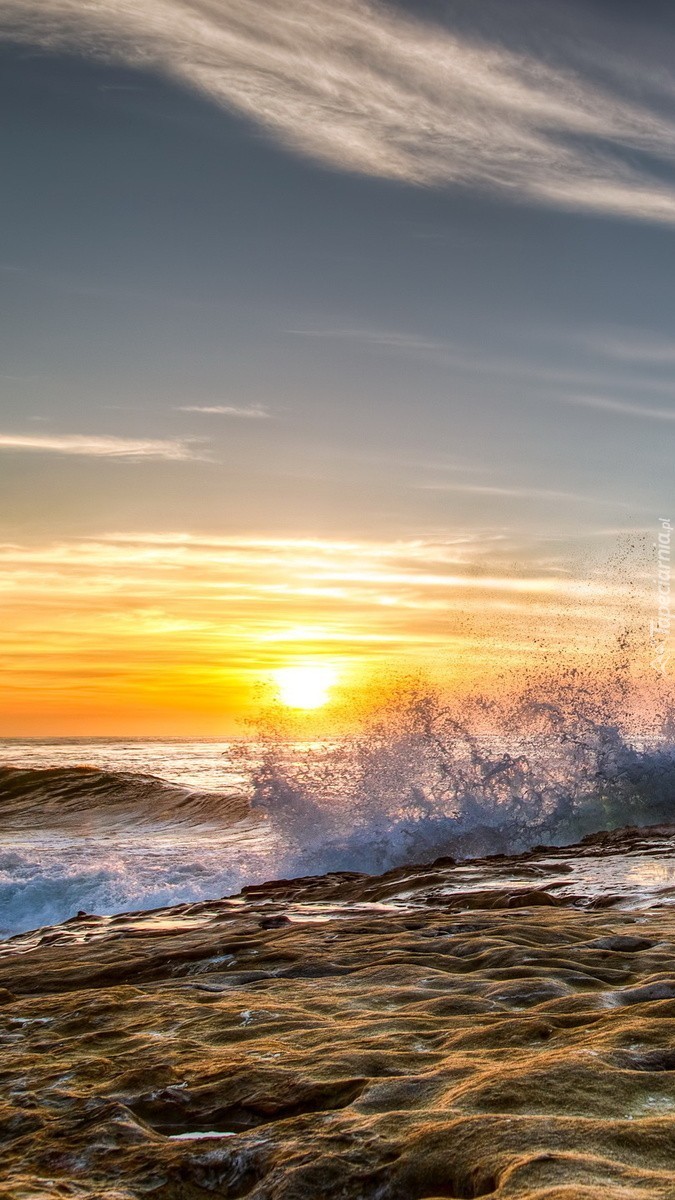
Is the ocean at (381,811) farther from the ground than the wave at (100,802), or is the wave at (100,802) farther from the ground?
the ocean at (381,811)

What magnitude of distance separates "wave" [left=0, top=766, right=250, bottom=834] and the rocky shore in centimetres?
1539

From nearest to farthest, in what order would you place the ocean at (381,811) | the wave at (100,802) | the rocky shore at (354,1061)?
the rocky shore at (354,1061) → the ocean at (381,811) → the wave at (100,802)

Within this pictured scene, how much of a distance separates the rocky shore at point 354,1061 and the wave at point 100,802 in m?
15.4

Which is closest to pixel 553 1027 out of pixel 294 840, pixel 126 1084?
pixel 126 1084

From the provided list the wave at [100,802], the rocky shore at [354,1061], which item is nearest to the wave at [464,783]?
the wave at [100,802]

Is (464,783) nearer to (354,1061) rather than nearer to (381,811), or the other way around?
(381,811)

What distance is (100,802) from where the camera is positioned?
2564cm

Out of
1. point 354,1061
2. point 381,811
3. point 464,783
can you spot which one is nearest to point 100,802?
point 381,811

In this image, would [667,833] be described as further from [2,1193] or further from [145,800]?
[145,800]

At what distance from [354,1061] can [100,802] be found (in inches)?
911

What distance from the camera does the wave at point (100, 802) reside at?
22.7 meters

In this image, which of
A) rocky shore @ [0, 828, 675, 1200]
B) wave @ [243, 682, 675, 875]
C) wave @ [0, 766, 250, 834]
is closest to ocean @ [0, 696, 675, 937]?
wave @ [243, 682, 675, 875]

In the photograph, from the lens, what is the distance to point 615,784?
17.0 m

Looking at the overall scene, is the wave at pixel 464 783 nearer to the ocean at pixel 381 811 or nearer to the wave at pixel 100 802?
the ocean at pixel 381 811
